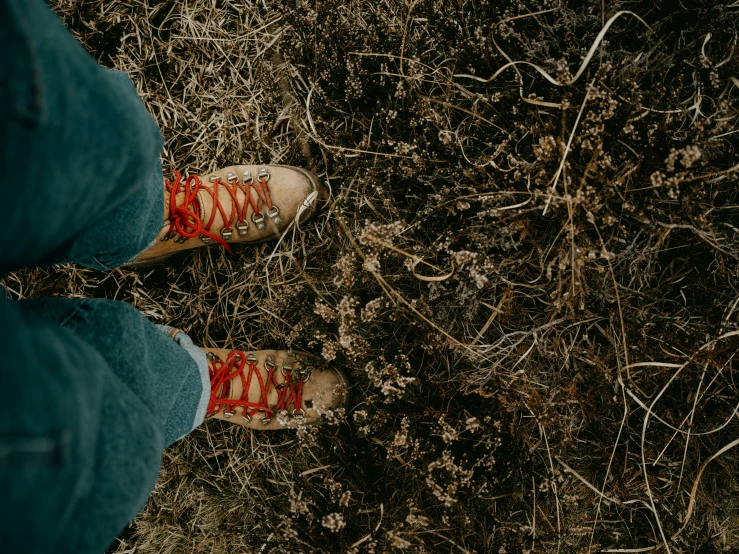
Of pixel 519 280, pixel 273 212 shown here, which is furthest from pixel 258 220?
pixel 519 280

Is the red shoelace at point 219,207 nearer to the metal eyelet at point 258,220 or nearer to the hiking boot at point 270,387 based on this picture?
the metal eyelet at point 258,220

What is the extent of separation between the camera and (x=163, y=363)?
57.2 inches

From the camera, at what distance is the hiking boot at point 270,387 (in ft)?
6.51

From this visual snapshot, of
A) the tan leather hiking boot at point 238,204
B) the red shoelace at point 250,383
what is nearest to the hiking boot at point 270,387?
the red shoelace at point 250,383

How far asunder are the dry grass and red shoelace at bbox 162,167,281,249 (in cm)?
23

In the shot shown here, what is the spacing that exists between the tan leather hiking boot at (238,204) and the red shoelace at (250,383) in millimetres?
458

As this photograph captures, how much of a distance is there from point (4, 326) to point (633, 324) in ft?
5.66

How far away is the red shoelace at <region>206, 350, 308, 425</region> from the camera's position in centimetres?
199

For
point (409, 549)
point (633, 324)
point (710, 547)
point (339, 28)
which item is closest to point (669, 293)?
point (633, 324)

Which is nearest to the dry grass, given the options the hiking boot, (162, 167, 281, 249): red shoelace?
the hiking boot

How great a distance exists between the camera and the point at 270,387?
2043mm

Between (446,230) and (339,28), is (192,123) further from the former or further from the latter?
(446,230)

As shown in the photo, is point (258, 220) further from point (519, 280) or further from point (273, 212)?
point (519, 280)

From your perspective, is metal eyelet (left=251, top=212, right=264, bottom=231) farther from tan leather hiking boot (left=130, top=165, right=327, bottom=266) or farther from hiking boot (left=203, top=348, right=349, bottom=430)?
hiking boot (left=203, top=348, right=349, bottom=430)
